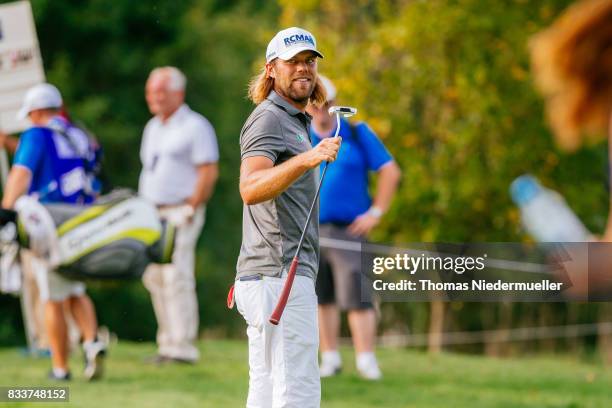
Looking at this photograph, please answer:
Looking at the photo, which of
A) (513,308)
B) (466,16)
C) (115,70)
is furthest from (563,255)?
(115,70)

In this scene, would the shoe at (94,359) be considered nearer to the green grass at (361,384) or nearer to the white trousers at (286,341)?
the green grass at (361,384)

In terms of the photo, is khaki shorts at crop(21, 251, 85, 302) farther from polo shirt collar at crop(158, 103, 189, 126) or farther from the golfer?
the golfer

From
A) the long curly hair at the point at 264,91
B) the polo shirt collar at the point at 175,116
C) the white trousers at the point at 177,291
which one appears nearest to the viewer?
the long curly hair at the point at 264,91

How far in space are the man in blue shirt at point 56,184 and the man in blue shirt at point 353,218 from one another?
5.31ft

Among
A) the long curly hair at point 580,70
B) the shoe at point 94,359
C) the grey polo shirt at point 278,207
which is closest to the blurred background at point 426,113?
the shoe at point 94,359

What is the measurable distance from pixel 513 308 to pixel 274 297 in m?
18.2

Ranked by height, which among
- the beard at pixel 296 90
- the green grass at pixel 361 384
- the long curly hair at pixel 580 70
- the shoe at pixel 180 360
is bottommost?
the green grass at pixel 361 384

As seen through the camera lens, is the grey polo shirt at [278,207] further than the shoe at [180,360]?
No

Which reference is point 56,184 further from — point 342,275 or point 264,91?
point 264,91

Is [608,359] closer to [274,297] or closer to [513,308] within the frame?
[513,308]

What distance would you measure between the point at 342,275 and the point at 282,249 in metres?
4.44

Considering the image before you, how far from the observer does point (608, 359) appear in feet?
65.6

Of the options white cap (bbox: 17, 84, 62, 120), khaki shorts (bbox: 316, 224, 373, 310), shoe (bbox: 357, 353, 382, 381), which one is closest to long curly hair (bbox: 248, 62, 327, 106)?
khaki shorts (bbox: 316, 224, 373, 310)

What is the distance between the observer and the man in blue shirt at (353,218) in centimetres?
949
